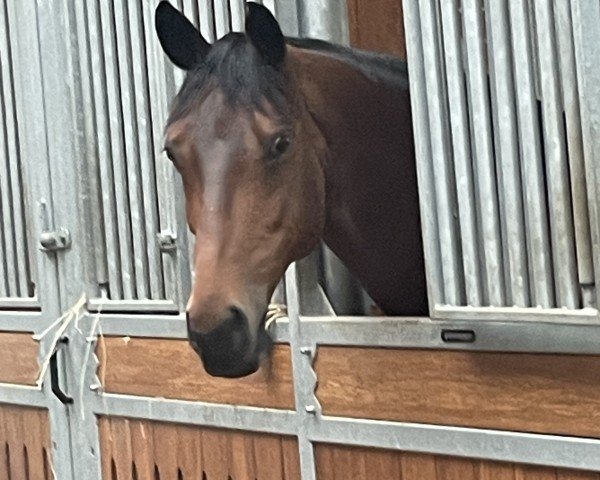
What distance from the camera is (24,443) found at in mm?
2537

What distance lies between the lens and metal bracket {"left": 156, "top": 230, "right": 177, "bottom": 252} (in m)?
2.12

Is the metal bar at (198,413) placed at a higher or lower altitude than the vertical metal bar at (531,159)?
lower

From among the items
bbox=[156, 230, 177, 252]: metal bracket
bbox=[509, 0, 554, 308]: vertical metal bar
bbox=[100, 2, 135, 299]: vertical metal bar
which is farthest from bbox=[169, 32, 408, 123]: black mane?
bbox=[100, 2, 135, 299]: vertical metal bar

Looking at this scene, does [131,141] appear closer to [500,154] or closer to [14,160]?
[14,160]

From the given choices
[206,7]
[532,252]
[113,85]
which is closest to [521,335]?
[532,252]

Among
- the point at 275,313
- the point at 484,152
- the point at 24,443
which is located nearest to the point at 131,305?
the point at 275,313

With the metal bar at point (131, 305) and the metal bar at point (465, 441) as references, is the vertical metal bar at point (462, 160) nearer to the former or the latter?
the metal bar at point (465, 441)

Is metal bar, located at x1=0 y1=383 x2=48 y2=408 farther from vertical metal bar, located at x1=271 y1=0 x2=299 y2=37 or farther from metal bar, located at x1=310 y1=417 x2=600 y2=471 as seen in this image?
vertical metal bar, located at x1=271 y1=0 x2=299 y2=37

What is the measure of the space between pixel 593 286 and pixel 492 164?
220mm

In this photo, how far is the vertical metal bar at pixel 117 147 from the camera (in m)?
2.26

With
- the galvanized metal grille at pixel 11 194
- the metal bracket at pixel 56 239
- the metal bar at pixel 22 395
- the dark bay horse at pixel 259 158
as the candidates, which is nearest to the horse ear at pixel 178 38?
the dark bay horse at pixel 259 158

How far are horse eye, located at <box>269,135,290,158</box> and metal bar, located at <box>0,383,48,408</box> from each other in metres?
1.11

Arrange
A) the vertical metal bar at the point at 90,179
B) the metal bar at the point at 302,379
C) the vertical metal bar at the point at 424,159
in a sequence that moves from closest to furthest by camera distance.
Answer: the vertical metal bar at the point at 424,159 → the metal bar at the point at 302,379 → the vertical metal bar at the point at 90,179

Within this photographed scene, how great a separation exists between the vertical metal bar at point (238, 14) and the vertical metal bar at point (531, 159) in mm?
593
